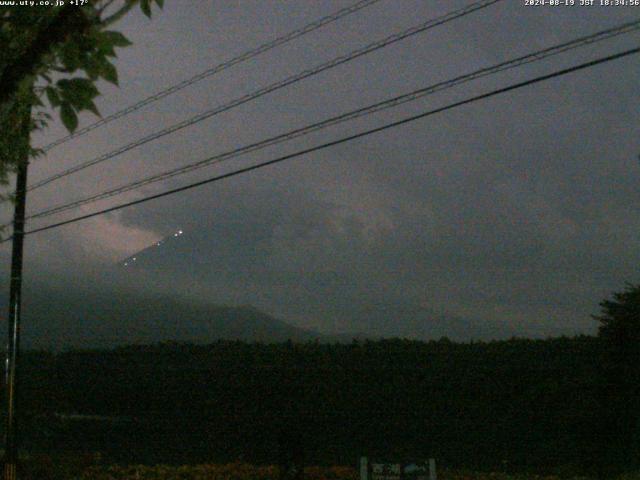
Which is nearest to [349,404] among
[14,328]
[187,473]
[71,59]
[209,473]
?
[209,473]

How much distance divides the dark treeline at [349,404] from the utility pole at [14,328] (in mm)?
4287

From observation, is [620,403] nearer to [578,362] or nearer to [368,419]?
[578,362]

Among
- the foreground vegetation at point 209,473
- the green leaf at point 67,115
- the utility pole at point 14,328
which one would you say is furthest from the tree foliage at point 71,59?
the foreground vegetation at point 209,473

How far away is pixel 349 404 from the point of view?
1856 centimetres

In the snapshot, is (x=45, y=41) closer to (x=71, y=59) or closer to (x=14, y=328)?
(x=71, y=59)

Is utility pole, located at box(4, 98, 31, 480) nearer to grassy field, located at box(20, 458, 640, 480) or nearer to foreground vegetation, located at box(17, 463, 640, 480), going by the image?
grassy field, located at box(20, 458, 640, 480)

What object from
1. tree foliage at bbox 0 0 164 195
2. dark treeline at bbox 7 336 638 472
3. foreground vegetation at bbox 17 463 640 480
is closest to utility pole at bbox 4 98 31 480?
foreground vegetation at bbox 17 463 640 480

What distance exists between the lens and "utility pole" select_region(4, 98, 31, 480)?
1310 centimetres

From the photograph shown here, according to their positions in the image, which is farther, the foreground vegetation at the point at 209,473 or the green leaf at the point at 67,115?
the foreground vegetation at the point at 209,473

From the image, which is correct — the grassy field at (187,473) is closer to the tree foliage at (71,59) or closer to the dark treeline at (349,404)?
the dark treeline at (349,404)

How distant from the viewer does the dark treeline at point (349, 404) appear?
15.4 m

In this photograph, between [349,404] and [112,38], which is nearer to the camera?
[112,38]

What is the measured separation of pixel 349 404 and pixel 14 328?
28.1 ft

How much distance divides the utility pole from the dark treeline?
4.29m
